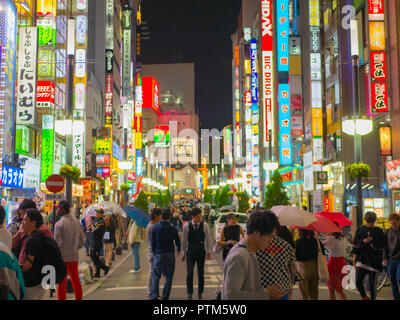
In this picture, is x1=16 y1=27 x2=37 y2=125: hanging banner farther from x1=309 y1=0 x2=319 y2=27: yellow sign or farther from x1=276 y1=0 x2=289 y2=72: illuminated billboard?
x1=276 y1=0 x2=289 y2=72: illuminated billboard

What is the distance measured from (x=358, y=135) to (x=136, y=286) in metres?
9.71

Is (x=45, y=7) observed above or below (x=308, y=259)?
above

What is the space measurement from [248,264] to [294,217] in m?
4.56

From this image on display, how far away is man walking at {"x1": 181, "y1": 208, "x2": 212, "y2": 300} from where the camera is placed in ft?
34.7

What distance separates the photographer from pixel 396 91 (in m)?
24.0

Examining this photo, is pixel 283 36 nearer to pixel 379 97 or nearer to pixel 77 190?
pixel 77 190

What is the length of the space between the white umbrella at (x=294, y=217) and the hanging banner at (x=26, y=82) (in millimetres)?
16947

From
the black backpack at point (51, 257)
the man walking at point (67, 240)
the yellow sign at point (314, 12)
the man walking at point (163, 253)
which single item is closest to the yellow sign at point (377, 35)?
the yellow sign at point (314, 12)

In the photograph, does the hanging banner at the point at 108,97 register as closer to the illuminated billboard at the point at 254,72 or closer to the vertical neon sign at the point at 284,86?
the vertical neon sign at the point at 284,86

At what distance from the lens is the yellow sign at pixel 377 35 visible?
80.9 ft

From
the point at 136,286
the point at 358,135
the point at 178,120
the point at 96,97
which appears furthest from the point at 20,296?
Result: the point at 178,120

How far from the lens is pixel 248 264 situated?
14.0 ft

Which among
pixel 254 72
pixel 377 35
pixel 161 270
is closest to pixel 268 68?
pixel 254 72

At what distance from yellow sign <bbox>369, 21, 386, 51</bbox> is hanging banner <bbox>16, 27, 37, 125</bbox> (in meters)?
15.6
